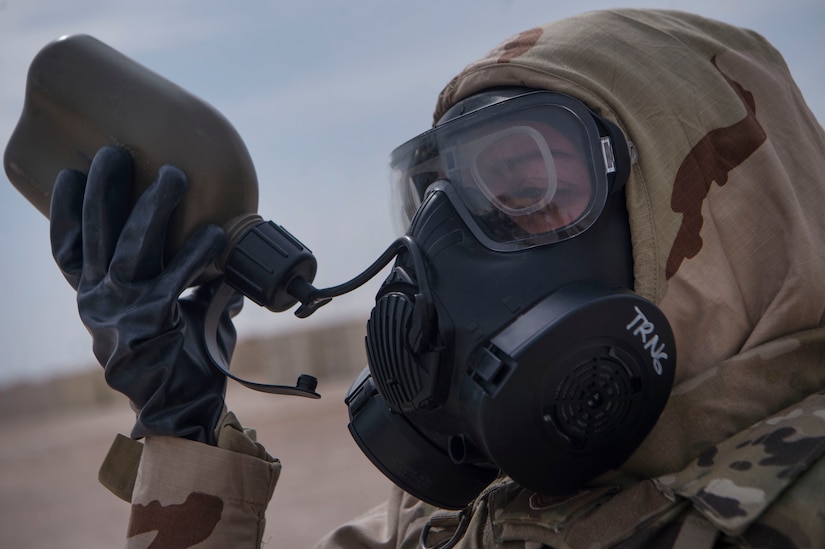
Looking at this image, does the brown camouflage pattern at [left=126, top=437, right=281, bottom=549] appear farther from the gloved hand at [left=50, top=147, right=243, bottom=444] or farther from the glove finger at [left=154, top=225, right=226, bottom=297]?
the glove finger at [left=154, top=225, right=226, bottom=297]

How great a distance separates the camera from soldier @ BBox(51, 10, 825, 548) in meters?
1.68

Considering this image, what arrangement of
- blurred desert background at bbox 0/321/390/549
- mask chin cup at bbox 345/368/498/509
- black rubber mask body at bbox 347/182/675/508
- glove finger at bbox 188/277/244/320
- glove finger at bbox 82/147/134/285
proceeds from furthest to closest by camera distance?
blurred desert background at bbox 0/321/390/549, glove finger at bbox 188/277/244/320, glove finger at bbox 82/147/134/285, mask chin cup at bbox 345/368/498/509, black rubber mask body at bbox 347/182/675/508

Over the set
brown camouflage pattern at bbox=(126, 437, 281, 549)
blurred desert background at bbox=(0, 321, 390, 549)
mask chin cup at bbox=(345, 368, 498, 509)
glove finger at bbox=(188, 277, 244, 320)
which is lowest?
blurred desert background at bbox=(0, 321, 390, 549)

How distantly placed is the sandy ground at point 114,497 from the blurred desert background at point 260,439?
0.01 m

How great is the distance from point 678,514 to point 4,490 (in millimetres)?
8937

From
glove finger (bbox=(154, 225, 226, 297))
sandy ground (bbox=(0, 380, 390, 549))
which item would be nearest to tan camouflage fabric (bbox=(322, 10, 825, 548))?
glove finger (bbox=(154, 225, 226, 297))

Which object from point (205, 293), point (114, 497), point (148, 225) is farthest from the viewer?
point (114, 497)

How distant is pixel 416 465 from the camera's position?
1.98 m

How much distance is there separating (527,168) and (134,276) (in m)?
0.97

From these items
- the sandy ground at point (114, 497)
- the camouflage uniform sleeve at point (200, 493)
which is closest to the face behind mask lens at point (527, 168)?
the camouflage uniform sleeve at point (200, 493)

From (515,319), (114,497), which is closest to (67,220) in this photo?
(515,319)

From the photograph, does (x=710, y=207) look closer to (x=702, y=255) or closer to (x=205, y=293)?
(x=702, y=255)

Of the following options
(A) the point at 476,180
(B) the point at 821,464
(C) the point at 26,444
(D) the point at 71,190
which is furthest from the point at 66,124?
(C) the point at 26,444

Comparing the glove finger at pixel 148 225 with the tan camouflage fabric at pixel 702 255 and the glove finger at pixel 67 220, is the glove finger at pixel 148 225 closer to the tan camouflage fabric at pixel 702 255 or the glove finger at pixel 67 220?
the glove finger at pixel 67 220
